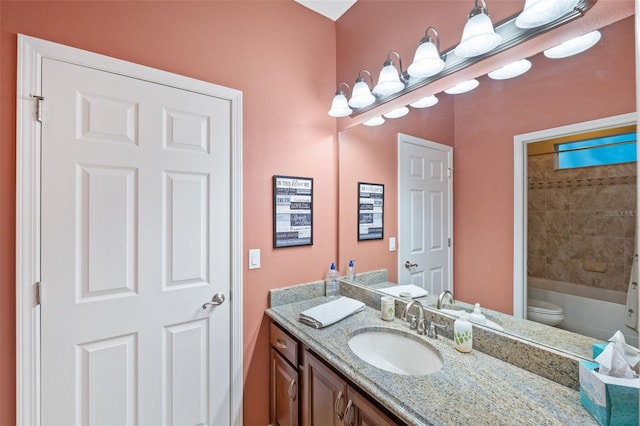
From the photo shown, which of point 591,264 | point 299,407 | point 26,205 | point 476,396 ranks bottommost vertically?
point 299,407

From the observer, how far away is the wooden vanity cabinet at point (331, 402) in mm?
1026

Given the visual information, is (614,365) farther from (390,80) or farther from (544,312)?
(390,80)

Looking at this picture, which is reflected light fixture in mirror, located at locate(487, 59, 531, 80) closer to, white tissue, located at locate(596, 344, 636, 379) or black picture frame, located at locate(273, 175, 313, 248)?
white tissue, located at locate(596, 344, 636, 379)

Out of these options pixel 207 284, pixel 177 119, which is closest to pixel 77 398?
pixel 207 284

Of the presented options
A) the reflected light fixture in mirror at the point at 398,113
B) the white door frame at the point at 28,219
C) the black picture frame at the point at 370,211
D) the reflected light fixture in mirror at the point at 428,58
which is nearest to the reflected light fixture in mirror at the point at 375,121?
the reflected light fixture in mirror at the point at 398,113

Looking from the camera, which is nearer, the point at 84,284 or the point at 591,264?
the point at 591,264

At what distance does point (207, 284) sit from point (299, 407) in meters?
0.80

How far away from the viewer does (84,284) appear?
127cm

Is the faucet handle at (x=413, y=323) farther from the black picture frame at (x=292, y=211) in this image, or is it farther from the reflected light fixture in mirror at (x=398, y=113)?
the reflected light fixture in mirror at (x=398, y=113)

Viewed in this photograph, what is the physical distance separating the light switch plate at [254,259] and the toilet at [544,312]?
134 centimetres


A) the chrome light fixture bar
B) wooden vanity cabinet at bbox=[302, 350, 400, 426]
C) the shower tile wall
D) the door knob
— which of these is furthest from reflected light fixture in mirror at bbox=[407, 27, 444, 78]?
the door knob

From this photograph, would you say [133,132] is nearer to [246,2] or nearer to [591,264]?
[246,2]

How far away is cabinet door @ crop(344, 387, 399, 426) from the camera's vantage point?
97 cm

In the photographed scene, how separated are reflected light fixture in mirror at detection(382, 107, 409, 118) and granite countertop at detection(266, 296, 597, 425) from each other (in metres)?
1.23
